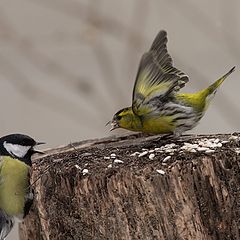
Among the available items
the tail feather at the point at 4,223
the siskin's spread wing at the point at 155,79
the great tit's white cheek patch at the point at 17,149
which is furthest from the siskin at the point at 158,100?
the tail feather at the point at 4,223

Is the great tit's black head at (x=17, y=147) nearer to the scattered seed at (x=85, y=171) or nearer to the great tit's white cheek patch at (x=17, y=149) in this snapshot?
the great tit's white cheek patch at (x=17, y=149)

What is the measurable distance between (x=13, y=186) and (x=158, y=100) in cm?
67

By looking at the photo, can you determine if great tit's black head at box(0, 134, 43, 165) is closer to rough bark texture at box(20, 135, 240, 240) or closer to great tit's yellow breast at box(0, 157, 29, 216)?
great tit's yellow breast at box(0, 157, 29, 216)

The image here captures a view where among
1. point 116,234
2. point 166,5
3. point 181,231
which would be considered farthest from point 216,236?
point 166,5

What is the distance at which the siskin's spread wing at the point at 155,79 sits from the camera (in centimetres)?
275

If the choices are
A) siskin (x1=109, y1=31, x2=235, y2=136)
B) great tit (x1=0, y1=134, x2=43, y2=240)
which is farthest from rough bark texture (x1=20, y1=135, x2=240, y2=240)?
siskin (x1=109, y1=31, x2=235, y2=136)

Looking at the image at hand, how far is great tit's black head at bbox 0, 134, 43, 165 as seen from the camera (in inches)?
102

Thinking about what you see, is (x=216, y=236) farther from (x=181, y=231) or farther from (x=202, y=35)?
(x=202, y=35)

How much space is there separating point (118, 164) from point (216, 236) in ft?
Result: 1.34

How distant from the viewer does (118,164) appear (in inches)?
93.4

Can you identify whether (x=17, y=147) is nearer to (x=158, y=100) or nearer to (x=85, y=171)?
(x=85, y=171)

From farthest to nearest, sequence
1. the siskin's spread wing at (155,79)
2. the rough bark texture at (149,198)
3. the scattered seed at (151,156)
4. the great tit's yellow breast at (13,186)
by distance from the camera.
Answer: the siskin's spread wing at (155,79)
the great tit's yellow breast at (13,186)
the scattered seed at (151,156)
the rough bark texture at (149,198)

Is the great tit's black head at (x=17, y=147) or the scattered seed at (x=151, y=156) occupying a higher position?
the great tit's black head at (x=17, y=147)

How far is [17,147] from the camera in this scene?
2613 mm
